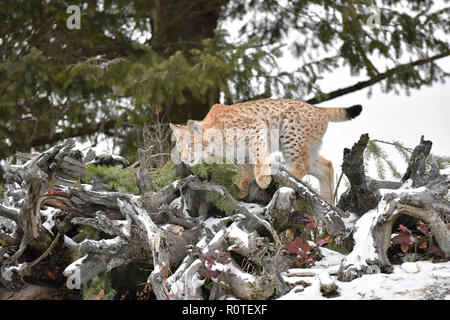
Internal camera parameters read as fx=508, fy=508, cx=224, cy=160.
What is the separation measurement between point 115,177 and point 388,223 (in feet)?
6.48

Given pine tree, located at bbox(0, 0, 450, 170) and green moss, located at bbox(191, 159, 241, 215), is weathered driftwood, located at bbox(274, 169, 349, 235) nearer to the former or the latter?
green moss, located at bbox(191, 159, 241, 215)

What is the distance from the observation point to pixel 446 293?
2559mm

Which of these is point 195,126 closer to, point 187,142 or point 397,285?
point 187,142

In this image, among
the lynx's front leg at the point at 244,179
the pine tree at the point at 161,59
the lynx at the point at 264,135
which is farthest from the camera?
the pine tree at the point at 161,59

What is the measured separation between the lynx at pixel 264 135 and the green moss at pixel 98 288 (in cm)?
105

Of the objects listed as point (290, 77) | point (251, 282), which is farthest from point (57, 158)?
point (290, 77)

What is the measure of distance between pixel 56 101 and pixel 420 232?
587 centimetres

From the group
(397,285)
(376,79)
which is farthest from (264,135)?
(376,79)

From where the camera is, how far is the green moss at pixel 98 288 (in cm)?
316

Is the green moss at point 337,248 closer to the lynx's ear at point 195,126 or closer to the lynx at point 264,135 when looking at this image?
the lynx at point 264,135

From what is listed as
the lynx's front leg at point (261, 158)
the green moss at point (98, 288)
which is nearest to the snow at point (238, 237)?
the lynx's front leg at point (261, 158)

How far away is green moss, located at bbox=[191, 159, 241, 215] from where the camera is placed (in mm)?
3508

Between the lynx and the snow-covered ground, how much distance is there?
1239 mm

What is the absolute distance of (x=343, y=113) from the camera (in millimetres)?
4449
